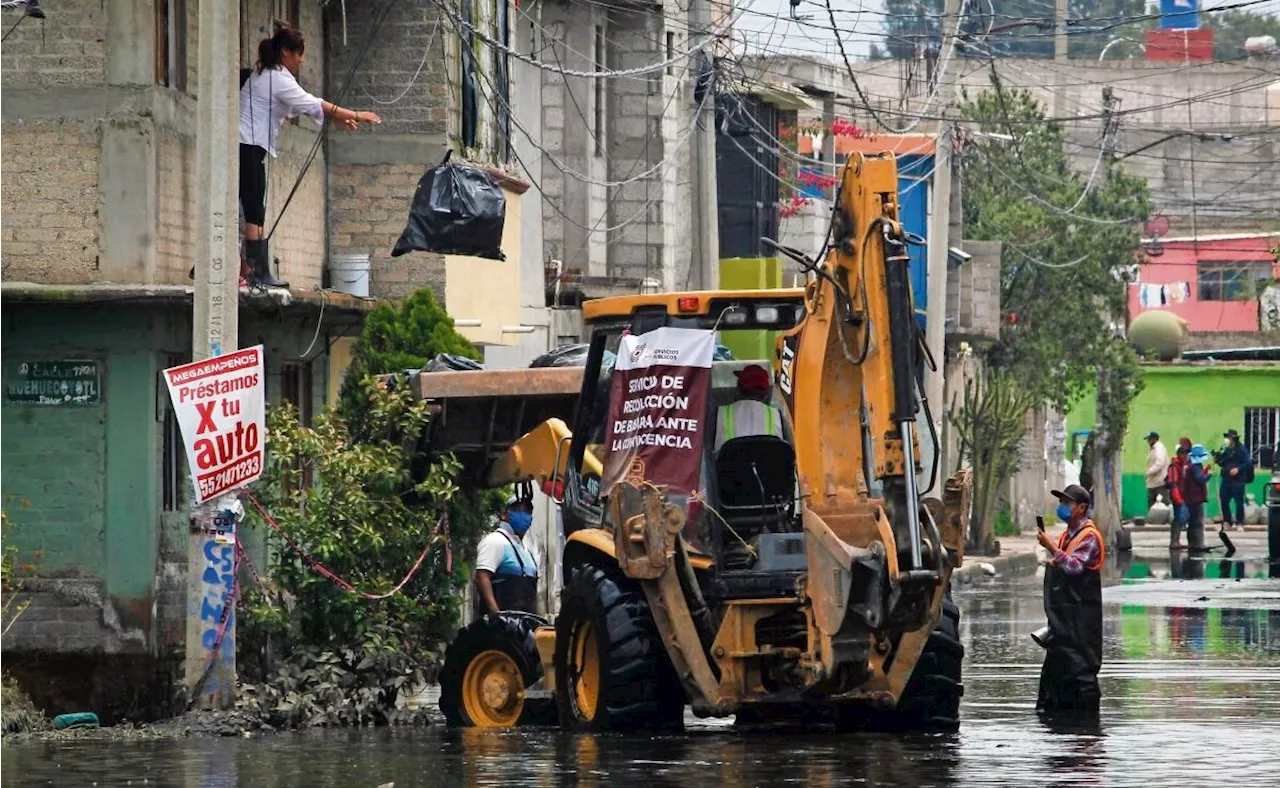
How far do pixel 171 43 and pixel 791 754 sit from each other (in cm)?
842

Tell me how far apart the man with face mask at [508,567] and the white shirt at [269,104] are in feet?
11.6

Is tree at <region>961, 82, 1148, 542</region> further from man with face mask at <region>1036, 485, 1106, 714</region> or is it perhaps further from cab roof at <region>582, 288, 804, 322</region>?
cab roof at <region>582, 288, 804, 322</region>

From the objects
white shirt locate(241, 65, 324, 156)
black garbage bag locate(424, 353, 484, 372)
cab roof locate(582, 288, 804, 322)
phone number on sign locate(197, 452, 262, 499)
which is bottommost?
phone number on sign locate(197, 452, 262, 499)

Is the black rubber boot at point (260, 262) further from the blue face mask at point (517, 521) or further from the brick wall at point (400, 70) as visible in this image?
the brick wall at point (400, 70)

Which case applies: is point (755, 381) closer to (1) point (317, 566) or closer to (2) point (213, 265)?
(1) point (317, 566)

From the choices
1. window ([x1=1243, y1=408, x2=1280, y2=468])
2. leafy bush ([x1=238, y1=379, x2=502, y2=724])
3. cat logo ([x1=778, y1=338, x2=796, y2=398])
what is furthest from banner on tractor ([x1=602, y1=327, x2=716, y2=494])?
window ([x1=1243, y1=408, x2=1280, y2=468])

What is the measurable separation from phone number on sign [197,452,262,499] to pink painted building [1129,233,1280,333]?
2362 inches

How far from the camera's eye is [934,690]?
15.4 metres

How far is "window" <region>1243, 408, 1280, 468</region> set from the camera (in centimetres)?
5862

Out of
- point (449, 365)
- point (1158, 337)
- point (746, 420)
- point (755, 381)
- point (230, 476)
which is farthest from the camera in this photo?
point (1158, 337)

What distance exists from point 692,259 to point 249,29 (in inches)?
618

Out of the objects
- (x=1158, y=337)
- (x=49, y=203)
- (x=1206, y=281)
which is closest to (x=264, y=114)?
(x=49, y=203)

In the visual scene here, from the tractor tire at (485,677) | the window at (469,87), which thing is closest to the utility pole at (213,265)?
the tractor tire at (485,677)

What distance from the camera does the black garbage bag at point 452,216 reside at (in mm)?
21031
